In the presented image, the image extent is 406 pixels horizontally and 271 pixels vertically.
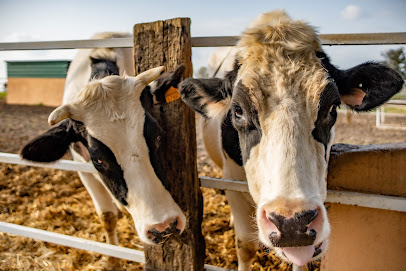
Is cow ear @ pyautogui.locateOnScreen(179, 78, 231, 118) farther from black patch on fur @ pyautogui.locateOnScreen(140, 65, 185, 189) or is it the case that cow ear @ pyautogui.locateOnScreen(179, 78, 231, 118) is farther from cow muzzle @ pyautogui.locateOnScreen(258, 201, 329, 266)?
cow muzzle @ pyautogui.locateOnScreen(258, 201, 329, 266)

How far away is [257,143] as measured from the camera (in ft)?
5.87

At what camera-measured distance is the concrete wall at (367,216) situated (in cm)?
187

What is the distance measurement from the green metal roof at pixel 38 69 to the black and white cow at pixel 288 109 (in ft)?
77.2

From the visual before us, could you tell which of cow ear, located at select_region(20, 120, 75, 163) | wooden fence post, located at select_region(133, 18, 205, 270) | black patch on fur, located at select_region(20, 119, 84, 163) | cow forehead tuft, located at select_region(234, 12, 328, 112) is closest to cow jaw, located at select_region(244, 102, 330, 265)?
cow forehead tuft, located at select_region(234, 12, 328, 112)

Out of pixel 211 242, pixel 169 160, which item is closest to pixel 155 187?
pixel 169 160

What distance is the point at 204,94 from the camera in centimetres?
215

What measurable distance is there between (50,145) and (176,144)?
100cm

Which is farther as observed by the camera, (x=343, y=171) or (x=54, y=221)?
(x=54, y=221)

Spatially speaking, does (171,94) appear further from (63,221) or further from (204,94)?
(63,221)

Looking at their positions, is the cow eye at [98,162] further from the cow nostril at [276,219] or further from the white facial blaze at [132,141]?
the cow nostril at [276,219]

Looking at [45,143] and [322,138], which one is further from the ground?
[322,138]

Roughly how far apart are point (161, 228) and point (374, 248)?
51.6 inches

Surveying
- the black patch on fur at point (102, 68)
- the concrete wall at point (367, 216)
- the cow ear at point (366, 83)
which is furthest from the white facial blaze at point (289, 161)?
the black patch on fur at point (102, 68)

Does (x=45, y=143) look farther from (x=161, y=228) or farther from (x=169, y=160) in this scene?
(x=161, y=228)
